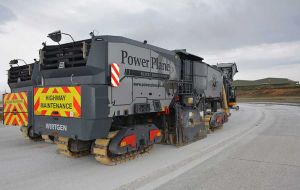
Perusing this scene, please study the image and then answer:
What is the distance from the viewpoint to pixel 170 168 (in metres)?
6.00

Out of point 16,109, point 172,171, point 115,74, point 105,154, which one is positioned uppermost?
point 115,74

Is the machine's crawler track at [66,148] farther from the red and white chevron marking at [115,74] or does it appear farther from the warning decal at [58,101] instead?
the red and white chevron marking at [115,74]

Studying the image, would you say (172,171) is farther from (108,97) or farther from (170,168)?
(108,97)

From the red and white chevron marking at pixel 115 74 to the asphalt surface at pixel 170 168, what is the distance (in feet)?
6.15

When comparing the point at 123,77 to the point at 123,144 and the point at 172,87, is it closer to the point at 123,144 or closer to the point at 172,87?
the point at 123,144

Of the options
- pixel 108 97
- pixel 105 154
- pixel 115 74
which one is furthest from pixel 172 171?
pixel 115 74

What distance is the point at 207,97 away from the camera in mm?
11312

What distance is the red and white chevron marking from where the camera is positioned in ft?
19.2

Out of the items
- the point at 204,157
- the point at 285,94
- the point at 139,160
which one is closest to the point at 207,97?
the point at 204,157

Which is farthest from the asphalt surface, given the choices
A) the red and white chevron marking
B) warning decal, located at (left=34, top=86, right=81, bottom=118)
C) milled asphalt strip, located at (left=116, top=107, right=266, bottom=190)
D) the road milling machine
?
the red and white chevron marking

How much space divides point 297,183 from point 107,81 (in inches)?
165

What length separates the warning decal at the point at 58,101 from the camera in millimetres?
5689

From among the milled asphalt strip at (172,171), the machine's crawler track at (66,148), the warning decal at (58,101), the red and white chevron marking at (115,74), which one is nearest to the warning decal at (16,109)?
the warning decal at (58,101)

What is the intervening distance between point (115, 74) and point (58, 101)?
4.72 feet
